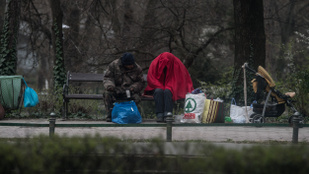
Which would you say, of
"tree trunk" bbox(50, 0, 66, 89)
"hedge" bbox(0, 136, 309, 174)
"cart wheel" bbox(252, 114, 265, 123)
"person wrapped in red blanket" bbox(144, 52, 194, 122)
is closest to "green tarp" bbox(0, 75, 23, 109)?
"tree trunk" bbox(50, 0, 66, 89)

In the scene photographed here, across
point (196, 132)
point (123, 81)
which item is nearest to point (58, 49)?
point (123, 81)

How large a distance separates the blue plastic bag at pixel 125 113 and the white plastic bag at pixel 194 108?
985 millimetres

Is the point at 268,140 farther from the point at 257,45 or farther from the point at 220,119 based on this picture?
the point at 257,45

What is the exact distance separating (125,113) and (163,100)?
910 millimetres

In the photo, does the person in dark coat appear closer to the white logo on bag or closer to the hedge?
the white logo on bag

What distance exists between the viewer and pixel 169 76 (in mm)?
9664

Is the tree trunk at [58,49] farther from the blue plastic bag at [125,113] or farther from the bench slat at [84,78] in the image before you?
the blue plastic bag at [125,113]

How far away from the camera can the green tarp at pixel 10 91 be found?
10070 mm

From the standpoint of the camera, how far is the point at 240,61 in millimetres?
11555

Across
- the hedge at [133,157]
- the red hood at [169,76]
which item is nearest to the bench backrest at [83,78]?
the red hood at [169,76]

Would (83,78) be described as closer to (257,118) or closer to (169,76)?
(169,76)

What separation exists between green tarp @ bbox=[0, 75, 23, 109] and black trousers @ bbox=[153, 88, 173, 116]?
3209mm

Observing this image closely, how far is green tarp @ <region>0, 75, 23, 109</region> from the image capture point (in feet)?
33.0

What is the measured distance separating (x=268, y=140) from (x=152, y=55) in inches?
465
